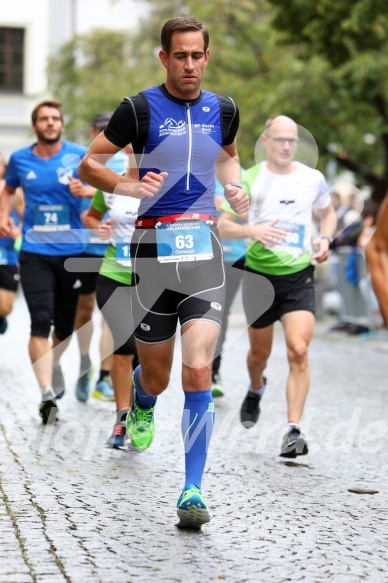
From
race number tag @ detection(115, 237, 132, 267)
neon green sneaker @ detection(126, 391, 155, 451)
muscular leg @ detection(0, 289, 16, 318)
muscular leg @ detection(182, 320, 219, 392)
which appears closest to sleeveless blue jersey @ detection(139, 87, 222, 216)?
muscular leg @ detection(182, 320, 219, 392)

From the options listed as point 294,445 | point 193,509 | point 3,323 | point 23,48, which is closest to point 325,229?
point 294,445

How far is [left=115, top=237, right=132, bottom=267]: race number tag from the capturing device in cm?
852

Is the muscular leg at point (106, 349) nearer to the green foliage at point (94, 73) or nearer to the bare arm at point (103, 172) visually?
the bare arm at point (103, 172)

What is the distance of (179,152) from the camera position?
19.7ft

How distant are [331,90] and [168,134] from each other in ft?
61.0

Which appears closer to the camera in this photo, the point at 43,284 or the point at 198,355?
the point at 198,355

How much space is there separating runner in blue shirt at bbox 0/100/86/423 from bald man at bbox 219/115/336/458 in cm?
126

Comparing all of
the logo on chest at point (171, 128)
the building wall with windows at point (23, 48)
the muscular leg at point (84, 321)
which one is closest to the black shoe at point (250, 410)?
the muscular leg at point (84, 321)

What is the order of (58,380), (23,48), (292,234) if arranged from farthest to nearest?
(23,48)
(58,380)
(292,234)

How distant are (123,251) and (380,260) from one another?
4600 millimetres

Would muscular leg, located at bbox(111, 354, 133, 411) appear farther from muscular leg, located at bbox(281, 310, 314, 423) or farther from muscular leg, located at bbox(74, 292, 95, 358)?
muscular leg, located at bbox(74, 292, 95, 358)

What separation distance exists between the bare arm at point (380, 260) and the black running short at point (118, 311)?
4.20 metres

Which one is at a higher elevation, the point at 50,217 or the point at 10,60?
the point at 10,60

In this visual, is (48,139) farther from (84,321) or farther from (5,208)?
(84,321)
